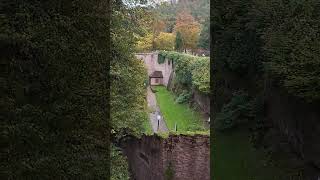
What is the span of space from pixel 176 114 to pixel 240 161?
49.1 inches

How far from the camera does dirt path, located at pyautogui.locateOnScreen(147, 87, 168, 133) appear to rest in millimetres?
6515

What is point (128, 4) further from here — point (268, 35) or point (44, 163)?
point (44, 163)

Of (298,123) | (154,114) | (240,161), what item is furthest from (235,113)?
(154,114)

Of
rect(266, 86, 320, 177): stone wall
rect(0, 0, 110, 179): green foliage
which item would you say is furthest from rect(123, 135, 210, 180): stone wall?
rect(0, 0, 110, 179): green foliage

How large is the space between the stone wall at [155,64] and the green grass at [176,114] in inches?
7.5

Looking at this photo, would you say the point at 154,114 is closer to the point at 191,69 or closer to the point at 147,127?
the point at 147,127

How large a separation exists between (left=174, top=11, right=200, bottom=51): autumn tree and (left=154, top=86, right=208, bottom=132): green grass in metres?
0.74

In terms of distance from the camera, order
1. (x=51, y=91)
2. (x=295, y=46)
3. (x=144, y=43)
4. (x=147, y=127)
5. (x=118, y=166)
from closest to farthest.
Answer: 1. (x=295, y=46)
2. (x=51, y=91)
3. (x=118, y=166)
4. (x=144, y=43)
5. (x=147, y=127)

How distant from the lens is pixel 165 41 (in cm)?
648

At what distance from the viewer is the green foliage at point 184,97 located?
6621mm

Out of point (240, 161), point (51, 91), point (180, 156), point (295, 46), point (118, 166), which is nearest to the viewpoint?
point (295, 46)

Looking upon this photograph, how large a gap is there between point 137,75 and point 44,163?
72.5 inches

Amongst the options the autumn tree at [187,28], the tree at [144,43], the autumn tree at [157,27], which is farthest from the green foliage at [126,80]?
the autumn tree at [187,28]

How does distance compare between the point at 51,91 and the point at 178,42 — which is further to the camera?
the point at 178,42
